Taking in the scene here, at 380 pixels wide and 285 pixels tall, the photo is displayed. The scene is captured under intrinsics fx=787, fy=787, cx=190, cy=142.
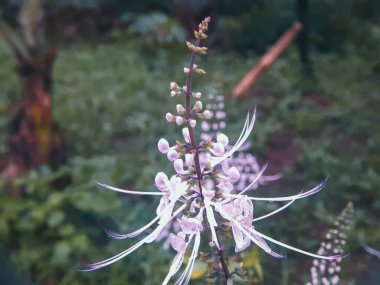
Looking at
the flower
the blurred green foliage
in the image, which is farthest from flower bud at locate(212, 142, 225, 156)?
the blurred green foliage

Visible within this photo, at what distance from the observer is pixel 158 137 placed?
600 centimetres

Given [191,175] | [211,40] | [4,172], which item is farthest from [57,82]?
[191,175]

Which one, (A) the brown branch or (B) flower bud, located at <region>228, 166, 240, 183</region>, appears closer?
(B) flower bud, located at <region>228, 166, 240, 183</region>

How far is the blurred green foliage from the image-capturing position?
4004 mm

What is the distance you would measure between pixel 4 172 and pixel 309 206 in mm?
1937

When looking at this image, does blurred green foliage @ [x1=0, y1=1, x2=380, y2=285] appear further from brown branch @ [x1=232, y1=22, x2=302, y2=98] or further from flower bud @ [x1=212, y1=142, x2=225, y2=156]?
flower bud @ [x1=212, y1=142, x2=225, y2=156]

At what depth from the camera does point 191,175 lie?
120 centimetres

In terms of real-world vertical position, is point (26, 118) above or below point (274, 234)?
above

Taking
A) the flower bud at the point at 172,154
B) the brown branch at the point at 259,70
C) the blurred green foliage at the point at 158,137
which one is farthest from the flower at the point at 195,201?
the brown branch at the point at 259,70

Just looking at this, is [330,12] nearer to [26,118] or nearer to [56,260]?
[26,118]

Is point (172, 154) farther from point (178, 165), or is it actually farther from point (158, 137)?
point (158, 137)

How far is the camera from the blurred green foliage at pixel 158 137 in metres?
4.00

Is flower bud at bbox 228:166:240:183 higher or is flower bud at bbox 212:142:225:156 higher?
flower bud at bbox 212:142:225:156

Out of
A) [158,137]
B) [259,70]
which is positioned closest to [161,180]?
[158,137]
